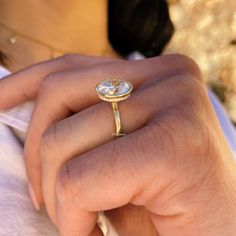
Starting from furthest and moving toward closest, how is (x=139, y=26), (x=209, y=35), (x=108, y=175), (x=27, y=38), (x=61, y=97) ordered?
(x=209, y=35)
(x=139, y=26)
(x=27, y=38)
(x=61, y=97)
(x=108, y=175)

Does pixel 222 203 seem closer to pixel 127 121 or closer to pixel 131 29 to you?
pixel 127 121

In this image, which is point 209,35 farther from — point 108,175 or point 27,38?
point 108,175

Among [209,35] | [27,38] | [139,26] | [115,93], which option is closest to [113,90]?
[115,93]

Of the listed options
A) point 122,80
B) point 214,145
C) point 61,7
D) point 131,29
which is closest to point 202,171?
point 214,145

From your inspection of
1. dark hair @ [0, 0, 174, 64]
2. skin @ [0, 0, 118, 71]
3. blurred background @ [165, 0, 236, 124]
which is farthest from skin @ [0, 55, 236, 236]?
blurred background @ [165, 0, 236, 124]

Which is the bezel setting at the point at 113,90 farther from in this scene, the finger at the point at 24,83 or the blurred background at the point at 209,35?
the blurred background at the point at 209,35

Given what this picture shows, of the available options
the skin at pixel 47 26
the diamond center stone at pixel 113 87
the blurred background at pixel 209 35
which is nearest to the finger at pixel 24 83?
the diamond center stone at pixel 113 87
